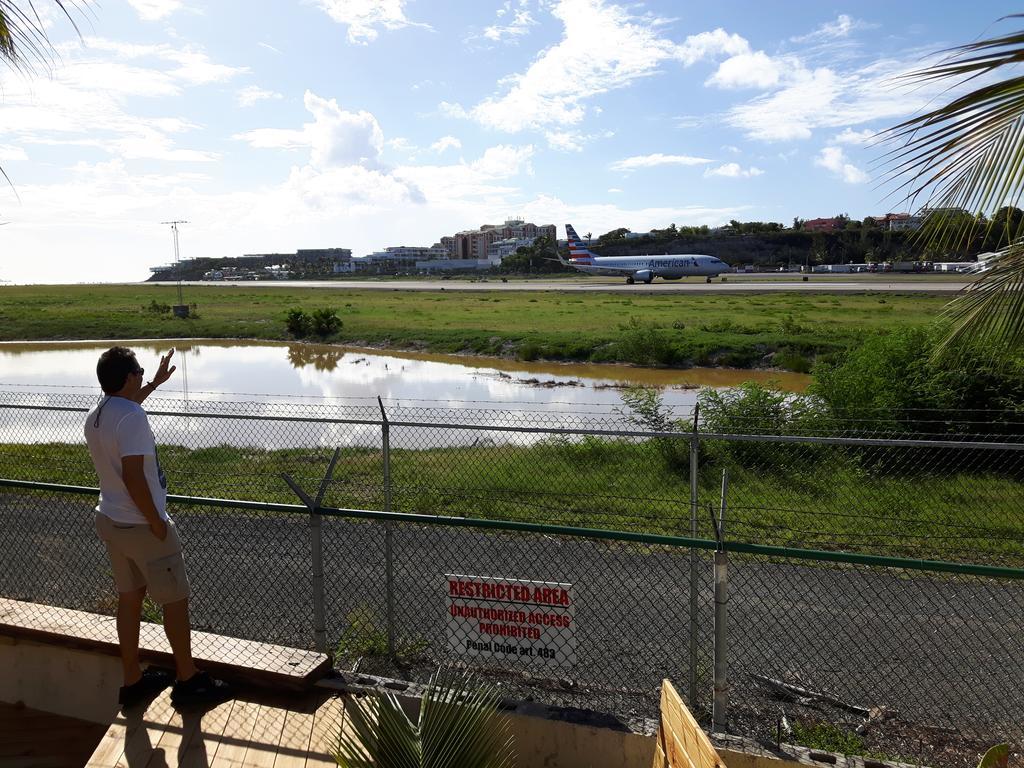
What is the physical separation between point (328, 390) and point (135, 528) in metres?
20.4

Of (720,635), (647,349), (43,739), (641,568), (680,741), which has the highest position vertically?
(680,741)

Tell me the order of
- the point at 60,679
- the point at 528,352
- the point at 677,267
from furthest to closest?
the point at 677,267 < the point at 528,352 < the point at 60,679

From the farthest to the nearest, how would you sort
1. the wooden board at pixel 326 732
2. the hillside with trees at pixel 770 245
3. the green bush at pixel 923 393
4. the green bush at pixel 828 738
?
the hillside with trees at pixel 770 245 → the green bush at pixel 923 393 → the green bush at pixel 828 738 → the wooden board at pixel 326 732

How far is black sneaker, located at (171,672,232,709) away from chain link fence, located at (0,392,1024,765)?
0.60m

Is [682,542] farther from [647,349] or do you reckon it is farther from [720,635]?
[647,349]

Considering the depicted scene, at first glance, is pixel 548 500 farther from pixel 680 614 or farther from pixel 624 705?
pixel 624 705

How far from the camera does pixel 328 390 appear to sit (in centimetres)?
2412

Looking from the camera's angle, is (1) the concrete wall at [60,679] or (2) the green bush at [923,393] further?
(2) the green bush at [923,393]

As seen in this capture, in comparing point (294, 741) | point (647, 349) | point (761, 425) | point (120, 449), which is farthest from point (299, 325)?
point (294, 741)

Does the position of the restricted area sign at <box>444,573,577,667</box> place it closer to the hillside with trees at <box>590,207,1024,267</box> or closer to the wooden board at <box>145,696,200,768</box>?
the wooden board at <box>145,696,200,768</box>

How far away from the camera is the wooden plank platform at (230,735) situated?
368cm

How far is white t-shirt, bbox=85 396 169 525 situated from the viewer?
3.92 m

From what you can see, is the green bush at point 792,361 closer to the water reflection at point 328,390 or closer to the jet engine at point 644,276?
the water reflection at point 328,390

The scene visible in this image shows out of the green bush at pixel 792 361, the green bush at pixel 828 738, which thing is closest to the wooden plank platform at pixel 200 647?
the green bush at pixel 828 738
